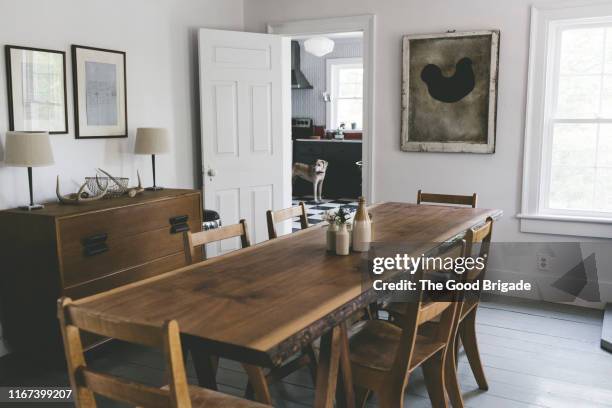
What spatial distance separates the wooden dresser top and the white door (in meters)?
0.94

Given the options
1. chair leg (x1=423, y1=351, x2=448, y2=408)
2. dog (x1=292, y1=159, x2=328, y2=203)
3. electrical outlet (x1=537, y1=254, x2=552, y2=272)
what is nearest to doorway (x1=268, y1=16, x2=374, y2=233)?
dog (x1=292, y1=159, x2=328, y2=203)

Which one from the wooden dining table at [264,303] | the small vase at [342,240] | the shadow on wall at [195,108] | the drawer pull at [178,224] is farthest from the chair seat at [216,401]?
the shadow on wall at [195,108]

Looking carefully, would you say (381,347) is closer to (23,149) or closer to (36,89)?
(23,149)

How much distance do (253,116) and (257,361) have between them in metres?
3.86

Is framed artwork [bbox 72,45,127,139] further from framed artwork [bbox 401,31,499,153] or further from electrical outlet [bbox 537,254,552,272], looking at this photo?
electrical outlet [bbox 537,254,552,272]

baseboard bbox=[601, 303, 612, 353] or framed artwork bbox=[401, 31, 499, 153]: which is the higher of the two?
framed artwork bbox=[401, 31, 499, 153]

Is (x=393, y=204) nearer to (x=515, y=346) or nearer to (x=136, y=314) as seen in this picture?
(x=515, y=346)

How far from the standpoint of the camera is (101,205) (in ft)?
11.7

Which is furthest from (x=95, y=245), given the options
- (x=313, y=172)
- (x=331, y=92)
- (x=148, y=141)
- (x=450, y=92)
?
(x=331, y=92)

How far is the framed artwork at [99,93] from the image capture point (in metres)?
3.96

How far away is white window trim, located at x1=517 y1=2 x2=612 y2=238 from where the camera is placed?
429 centimetres

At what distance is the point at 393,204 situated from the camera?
4.07m

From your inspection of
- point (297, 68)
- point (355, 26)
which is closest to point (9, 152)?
point (355, 26)

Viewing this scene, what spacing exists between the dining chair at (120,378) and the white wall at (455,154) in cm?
366
